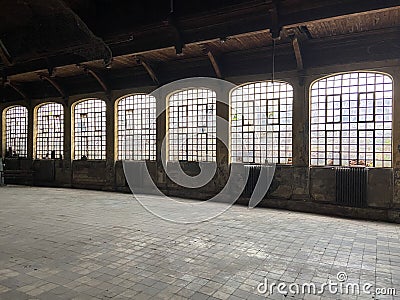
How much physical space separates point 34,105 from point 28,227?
828 centimetres

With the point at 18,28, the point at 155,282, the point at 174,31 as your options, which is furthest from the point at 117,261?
the point at 18,28

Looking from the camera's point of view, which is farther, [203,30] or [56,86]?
[56,86]

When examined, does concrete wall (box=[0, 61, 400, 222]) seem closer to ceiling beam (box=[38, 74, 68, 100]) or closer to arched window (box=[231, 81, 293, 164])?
arched window (box=[231, 81, 293, 164])

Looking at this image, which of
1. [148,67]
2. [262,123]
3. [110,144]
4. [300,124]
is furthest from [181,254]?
[110,144]

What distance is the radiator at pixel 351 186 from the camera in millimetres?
6711

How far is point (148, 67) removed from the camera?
29.5 ft

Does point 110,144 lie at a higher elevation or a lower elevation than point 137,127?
lower

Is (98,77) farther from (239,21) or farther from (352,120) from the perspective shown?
(352,120)

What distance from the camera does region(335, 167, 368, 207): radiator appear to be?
6.71 m

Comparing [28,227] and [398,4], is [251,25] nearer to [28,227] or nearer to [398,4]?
[398,4]

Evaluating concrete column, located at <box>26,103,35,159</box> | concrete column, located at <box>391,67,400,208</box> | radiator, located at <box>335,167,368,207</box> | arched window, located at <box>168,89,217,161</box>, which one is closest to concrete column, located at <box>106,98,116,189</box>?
arched window, located at <box>168,89,217,161</box>

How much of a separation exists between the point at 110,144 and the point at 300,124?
20.8ft

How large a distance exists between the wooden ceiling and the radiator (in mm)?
2503

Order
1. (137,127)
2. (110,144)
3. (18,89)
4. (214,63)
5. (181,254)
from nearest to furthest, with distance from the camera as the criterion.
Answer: (181,254)
(214,63)
(137,127)
(110,144)
(18,89)
